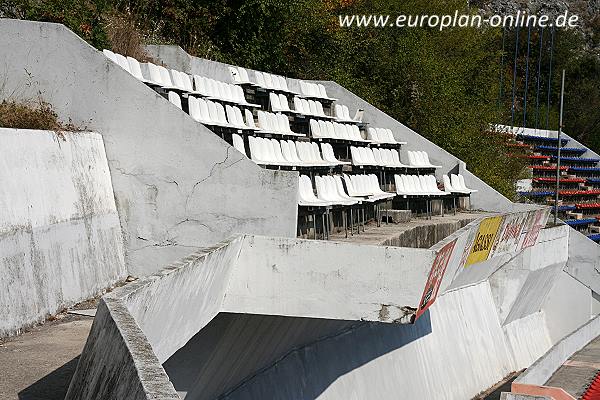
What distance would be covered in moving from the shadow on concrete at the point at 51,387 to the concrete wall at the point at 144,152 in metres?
5.34

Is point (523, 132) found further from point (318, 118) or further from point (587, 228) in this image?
point (318, 118)

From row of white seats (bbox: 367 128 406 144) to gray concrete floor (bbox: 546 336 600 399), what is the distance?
581 cm

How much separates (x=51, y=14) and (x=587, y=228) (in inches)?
944

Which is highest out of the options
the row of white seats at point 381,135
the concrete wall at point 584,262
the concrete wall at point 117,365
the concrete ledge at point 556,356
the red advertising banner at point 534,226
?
the row of white seats at point 381,135

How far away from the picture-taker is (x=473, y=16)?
129 ft

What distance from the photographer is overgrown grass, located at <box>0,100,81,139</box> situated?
1033cm

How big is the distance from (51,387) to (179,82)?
952cm

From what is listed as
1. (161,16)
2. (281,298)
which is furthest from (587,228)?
(281,298)

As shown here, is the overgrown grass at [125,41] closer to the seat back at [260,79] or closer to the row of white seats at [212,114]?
the seat back at [260,79]

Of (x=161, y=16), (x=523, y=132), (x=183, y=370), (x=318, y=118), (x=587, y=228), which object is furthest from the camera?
(x=523, y=132)

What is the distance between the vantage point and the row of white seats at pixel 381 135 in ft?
67.2

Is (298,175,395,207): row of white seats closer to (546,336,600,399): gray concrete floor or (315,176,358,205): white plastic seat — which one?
(315,176,358,205): white plastic seat

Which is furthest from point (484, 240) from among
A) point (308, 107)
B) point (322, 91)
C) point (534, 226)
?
point (322, 91)

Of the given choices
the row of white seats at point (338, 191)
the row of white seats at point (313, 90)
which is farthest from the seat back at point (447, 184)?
the row of white seats at point (338, 191)
